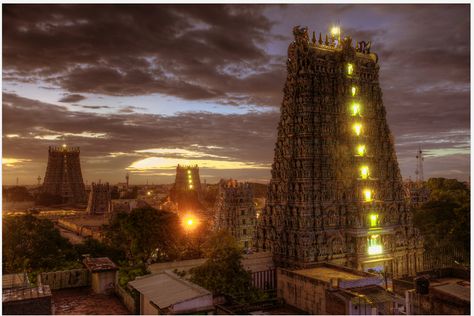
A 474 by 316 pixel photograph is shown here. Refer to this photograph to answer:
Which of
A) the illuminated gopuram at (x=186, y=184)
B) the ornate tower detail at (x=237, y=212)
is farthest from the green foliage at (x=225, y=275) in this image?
the illuminated gopuram at (x=186, y=184)

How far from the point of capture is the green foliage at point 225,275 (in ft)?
108

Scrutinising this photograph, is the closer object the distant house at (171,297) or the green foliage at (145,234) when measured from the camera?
the distant house at (171,297)

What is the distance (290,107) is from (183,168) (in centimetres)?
9780

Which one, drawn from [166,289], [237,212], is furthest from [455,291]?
[237,212]

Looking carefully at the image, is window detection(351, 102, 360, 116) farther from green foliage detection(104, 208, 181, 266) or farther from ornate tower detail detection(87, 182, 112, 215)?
ornate tower detail detection(87, 182, 112, 215)

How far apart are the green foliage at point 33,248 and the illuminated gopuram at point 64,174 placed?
99.1 m

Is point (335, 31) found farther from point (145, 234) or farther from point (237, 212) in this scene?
point (237, 212)

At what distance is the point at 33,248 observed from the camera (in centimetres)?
3791

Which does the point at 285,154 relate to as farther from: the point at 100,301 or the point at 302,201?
the point at 100,301

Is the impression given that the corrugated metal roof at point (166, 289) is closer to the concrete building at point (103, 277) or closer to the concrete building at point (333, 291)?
the concrete building at point (103, 277)

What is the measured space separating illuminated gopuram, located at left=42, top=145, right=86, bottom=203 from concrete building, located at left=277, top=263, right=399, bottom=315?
112 m

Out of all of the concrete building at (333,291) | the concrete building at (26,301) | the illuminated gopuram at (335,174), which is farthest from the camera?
the illuminated gopuram at (335,174)

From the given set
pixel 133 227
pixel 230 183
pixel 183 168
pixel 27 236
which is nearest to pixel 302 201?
pixel 133 227

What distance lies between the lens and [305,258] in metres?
38.6
